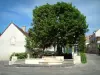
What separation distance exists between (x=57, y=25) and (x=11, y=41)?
12.9 metres

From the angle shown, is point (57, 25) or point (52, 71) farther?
point (57, 25)

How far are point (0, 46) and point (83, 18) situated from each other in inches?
700

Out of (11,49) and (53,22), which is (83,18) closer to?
(53,22)

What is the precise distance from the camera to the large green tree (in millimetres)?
32875

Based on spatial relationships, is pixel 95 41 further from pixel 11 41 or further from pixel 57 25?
pixel 57 25

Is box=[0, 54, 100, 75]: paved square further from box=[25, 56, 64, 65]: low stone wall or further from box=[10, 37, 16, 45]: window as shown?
box=[10, 37, 16, 45]: window

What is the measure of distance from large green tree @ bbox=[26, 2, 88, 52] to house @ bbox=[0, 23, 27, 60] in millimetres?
4894

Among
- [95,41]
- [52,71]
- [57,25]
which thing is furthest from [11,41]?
[95,41]

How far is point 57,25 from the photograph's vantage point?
32250 mm

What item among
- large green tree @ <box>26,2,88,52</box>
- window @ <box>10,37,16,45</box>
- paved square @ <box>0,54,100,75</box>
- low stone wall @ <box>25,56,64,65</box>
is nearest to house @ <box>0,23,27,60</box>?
window @ <box>10,37,16,45</box>

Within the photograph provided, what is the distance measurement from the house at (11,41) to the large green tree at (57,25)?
4894 millimetres

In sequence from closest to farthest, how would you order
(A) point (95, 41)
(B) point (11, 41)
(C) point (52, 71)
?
1. (C) point (52, 71)
2. (B) point (11, 41)
3. (A) point (95, 41)

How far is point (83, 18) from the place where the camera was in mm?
34844

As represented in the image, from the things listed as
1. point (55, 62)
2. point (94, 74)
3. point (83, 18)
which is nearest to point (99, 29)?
point (83, 18)
